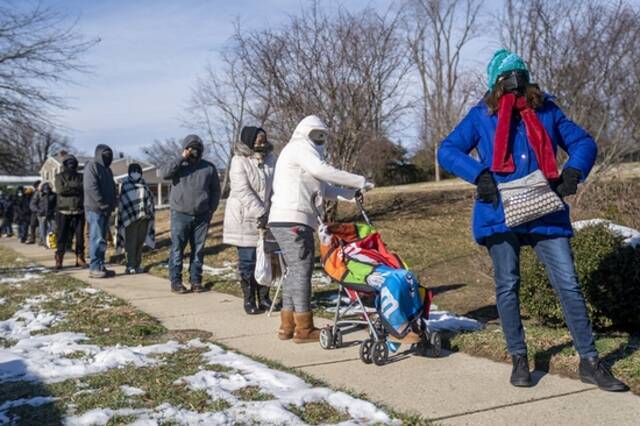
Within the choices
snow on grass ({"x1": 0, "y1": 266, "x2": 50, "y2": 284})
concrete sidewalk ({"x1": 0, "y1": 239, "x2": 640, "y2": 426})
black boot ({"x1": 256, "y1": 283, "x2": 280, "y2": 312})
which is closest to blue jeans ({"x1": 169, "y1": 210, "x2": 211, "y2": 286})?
black boot ({"x1": 256, "y1": 283, "x2": 280, "y2": 312})

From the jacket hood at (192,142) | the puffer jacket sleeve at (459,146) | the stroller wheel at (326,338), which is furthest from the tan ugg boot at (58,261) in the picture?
the puffer jacket sleeve at (459,146)

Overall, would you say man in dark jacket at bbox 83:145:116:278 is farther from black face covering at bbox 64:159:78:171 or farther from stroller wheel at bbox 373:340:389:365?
stroller wheel at bbox 373:340:389:365

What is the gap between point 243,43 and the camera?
12750 millimetres

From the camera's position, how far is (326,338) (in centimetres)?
552

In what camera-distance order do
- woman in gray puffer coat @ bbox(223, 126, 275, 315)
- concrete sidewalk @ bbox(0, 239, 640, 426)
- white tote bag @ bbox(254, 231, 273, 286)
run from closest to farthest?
concrete sidewalk @ bbox(0, 239, 640, 426) → white tote bag @ bbox(254, 231, 273, 286) → woman in gray puffer coat @ bbox(223, 126, 275, 315)

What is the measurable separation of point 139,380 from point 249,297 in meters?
2.78

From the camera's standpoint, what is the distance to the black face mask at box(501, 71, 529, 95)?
4277 millimetres

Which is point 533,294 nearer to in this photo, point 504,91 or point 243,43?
point 504,91

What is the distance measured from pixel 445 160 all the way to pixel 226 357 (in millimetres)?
2136

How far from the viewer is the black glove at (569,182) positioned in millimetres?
4184

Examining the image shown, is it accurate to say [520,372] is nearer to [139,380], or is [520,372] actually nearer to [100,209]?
[139,380]

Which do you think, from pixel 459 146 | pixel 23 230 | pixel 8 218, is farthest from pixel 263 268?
pixel 8 218

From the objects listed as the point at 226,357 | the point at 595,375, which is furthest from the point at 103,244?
the point at 595,375

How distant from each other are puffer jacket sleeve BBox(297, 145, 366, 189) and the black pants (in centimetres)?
701
